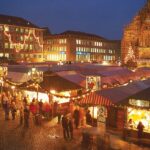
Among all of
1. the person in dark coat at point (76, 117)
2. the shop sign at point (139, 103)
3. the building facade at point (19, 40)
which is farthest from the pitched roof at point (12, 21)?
the shop sign at point (139, 103)

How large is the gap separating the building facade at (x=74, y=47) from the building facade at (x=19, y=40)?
7.31 m

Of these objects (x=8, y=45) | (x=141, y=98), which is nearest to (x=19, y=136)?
(x=141, y=98)

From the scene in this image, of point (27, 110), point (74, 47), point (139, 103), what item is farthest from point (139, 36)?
point (139, 103)

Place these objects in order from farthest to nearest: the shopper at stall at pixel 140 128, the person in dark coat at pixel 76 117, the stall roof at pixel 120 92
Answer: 1. the person in dark coat at pixel 76 117
2. the stall roof at pixel 120 92
3. the shopper at stall at pixel 140 128

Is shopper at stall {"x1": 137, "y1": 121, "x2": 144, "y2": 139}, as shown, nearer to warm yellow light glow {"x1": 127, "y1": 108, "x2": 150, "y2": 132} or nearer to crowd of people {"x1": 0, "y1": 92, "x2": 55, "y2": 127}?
warm yellow light glow {"x1": 127, "y1": 108, "x2": 150, "y2": 132}

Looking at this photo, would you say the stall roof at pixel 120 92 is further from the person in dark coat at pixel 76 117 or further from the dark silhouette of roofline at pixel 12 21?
the dark silhouette of roofline at pixel 12 21

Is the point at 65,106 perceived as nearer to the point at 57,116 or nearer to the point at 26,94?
the point at 57,116

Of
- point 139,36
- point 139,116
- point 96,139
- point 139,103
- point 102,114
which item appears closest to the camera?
point 96,139

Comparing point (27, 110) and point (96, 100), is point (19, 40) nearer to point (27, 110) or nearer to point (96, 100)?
A: point (27, 110)

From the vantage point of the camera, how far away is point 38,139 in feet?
50.1

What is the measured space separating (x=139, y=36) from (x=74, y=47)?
31.2 metres

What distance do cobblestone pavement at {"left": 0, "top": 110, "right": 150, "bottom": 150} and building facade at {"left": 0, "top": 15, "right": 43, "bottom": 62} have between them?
5592cm

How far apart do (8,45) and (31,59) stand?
754 centimetres

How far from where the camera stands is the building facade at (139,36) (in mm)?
56031
